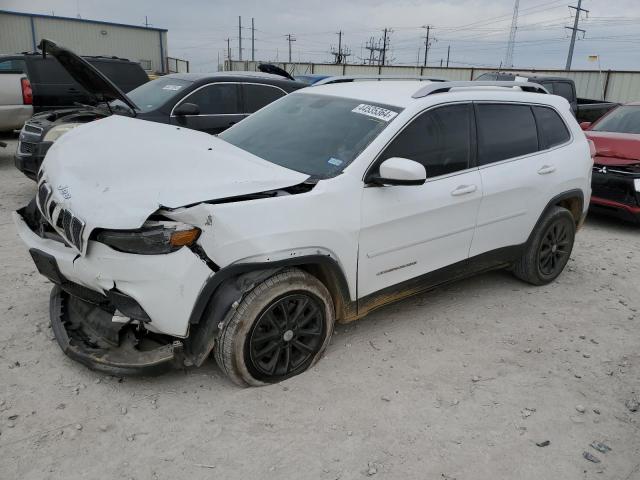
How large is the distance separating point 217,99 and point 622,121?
A: 231 inches

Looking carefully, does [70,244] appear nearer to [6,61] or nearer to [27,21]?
[6,61]

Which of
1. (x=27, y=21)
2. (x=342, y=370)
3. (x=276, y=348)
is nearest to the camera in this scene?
(x=276, y=348)

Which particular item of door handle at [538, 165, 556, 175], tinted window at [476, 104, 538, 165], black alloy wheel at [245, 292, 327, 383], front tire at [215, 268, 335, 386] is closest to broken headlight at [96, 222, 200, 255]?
front tire at [215, 268, 335, 386]

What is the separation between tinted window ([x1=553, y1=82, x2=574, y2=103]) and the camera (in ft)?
37.8

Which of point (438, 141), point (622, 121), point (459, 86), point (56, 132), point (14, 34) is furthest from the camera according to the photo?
point (14, 34)

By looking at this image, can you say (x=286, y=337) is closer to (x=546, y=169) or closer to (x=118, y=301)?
(x=118, y=301)

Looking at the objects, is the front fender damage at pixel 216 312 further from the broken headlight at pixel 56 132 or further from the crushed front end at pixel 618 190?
the crushed front end at pixel 618 190

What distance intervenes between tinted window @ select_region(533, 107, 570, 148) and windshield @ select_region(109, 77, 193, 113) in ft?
15.2

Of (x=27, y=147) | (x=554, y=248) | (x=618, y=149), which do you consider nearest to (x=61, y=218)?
(x=554, y=248)

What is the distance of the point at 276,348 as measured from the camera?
119 inches

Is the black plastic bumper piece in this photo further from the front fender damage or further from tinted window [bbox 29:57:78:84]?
tinted window [bbox 29:57:78:84]

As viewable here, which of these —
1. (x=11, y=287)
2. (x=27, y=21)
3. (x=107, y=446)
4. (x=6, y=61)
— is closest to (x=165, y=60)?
(x=27, y=21)

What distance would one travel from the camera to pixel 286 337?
3014 millimetres

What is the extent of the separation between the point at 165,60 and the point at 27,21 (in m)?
7.69
